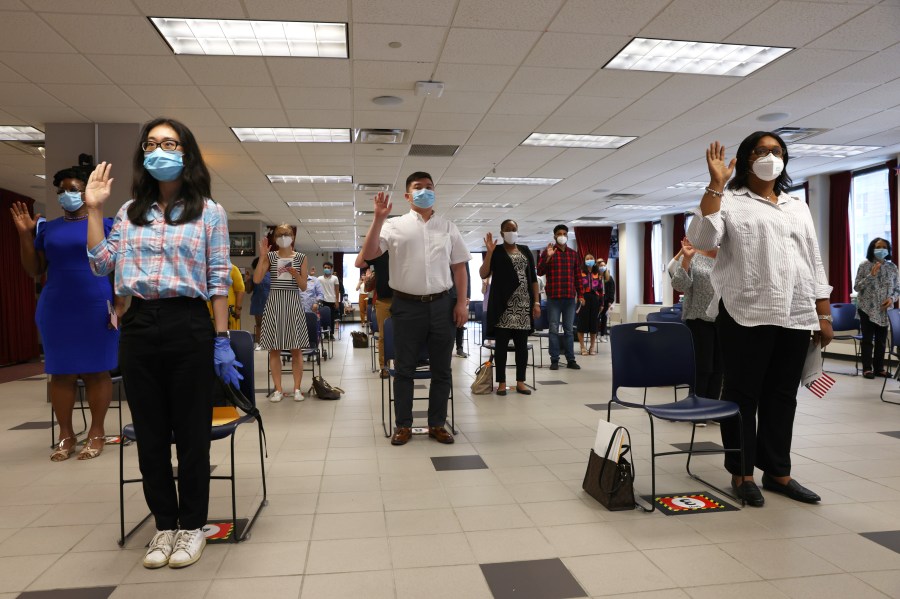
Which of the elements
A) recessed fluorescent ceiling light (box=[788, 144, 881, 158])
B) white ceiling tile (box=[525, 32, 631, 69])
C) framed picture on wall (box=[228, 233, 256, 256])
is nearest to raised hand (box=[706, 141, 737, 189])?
white ceiling tile (box=[525, 32, 631, 69])

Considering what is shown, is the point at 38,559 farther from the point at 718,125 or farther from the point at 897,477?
the point at 718,125

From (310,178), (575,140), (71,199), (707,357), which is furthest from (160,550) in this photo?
(310,178)

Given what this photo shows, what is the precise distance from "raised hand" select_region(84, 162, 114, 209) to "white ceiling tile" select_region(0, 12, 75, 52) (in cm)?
259

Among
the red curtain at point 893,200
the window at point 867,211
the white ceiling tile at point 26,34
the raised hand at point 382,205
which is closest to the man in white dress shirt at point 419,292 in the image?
the raised hand at point 382,205

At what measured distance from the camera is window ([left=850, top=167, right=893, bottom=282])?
9.23 metres

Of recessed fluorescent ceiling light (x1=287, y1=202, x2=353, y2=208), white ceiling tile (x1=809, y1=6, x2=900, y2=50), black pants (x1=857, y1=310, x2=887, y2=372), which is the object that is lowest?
black pants (x1=857, y1=310, x2=887, y2=372)

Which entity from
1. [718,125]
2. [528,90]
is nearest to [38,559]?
[528,90]

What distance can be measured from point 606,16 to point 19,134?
653 centimetres

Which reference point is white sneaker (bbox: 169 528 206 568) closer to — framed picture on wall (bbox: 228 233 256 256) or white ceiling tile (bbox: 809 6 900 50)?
white ceiling tile (bbox: 809 6 900 50)

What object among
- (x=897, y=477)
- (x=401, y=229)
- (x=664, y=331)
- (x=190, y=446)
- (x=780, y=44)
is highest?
(x=780, y=44)

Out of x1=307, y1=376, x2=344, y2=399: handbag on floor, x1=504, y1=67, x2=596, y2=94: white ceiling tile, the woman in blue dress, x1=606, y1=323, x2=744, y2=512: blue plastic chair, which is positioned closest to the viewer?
x1=606, y1=323, x2=744, y2=512: blue plastic chair

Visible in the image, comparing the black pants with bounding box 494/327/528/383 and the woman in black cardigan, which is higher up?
the woman in black cardigan

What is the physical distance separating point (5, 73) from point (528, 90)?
437cm

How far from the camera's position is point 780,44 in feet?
14.8
